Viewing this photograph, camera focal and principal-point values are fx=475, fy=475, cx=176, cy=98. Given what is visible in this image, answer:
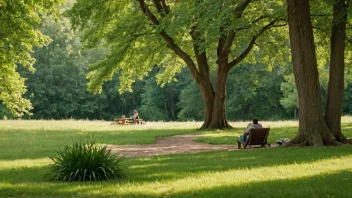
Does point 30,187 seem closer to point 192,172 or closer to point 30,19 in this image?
point 192,172

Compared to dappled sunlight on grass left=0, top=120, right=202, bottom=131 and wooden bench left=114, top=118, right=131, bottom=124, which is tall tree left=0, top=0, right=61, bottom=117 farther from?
wooden bench left=114, top=118, right=131, bottom=124

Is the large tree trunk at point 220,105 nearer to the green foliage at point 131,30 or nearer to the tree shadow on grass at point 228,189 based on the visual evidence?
the green foliage at point 131,30

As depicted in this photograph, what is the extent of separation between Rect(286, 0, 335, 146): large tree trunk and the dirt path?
116 inches

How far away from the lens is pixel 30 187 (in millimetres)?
9031

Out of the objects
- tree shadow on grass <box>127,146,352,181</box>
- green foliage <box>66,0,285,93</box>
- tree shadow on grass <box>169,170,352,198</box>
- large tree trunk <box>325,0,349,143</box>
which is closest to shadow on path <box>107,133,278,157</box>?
tree shadow on grass <box>127,146,352,181</box>

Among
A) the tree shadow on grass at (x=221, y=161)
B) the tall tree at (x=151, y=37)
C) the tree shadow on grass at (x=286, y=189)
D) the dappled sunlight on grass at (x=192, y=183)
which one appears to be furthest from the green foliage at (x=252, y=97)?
the tree shadow on grass at (x=286, y=189)

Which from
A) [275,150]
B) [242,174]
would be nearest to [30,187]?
[242,174]

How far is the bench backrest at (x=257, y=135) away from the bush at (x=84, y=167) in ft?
23.4

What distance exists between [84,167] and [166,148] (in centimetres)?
827

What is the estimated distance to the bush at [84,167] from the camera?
10.1 metres

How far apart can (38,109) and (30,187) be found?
63.4 meters

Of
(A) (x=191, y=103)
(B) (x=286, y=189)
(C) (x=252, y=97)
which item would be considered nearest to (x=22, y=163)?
(B) (x=286, y=189)

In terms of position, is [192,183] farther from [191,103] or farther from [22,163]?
[191,103]

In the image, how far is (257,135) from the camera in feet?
54.8
